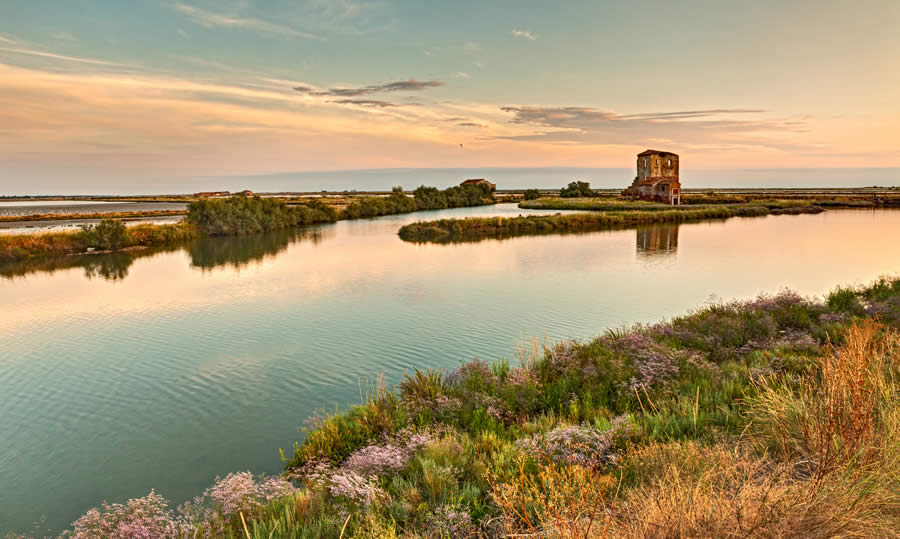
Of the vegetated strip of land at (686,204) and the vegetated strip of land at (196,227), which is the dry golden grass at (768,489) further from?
the vegetated strip of land at (686,204)

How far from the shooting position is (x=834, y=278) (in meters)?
21.6

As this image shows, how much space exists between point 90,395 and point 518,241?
1257 inches

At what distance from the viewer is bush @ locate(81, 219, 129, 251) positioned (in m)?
36.3

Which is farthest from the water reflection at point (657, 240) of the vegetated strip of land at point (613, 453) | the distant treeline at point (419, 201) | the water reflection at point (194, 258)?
the distant treeline at point (419, 201)

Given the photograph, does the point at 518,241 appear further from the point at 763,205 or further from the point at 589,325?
the point at 763,205

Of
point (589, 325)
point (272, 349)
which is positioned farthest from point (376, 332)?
point (589, 325)

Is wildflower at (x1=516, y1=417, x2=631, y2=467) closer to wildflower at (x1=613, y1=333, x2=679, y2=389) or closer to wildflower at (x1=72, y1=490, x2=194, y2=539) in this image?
wildflower at (x1=613, y1=333, x2=679, y2=389)

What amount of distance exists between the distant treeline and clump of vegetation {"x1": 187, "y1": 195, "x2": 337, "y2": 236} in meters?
14.5

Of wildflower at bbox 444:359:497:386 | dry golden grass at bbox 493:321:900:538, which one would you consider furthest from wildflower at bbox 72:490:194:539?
wildflower at bbox 444:359:497:386

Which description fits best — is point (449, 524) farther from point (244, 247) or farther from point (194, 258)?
point (244, 247)

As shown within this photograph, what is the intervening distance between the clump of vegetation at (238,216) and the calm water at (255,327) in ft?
42.4

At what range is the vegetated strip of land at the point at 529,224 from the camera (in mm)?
43250

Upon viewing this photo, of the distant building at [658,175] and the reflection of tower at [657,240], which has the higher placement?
the distant building at [658,175]

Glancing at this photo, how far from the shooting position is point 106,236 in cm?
3650
